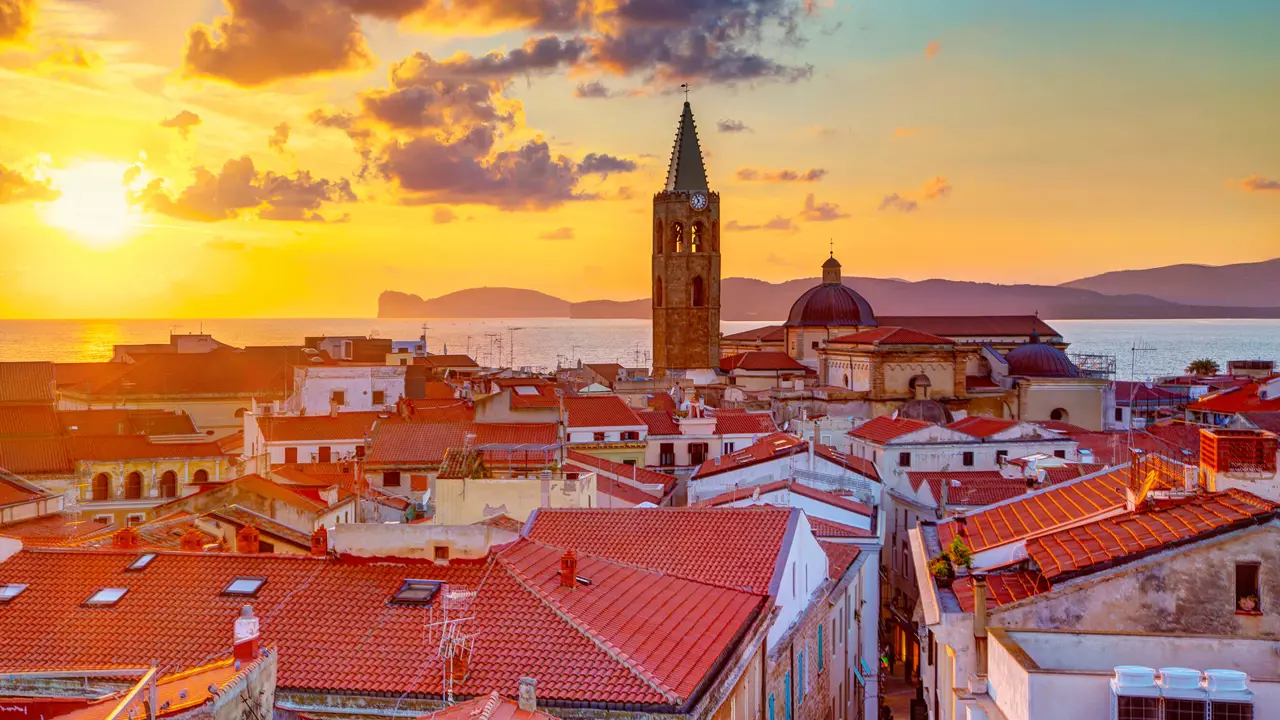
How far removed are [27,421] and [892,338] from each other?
52.7m

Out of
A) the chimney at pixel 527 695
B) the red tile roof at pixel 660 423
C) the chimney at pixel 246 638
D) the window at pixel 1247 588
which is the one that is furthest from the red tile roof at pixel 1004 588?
the red tile roof at pixel 660 423

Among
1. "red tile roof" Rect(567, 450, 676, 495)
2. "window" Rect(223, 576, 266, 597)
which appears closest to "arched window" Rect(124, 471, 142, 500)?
"red tile roof" Rect(567, 450, 676, 495)

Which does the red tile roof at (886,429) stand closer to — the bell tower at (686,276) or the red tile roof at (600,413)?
the red tile roof at (600,413)

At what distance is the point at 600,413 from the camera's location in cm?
4878

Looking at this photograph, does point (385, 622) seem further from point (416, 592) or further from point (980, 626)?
point (980, 626)

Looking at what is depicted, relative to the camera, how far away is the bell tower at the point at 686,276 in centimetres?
8856

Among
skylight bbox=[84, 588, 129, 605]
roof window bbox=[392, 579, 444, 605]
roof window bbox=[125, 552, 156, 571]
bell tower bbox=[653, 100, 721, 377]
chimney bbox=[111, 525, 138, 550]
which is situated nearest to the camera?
roof window bbox=[392, 579, 444, 605]

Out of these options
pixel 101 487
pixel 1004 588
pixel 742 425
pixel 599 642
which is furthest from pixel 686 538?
pixel 742 425

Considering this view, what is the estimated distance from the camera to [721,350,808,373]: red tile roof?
81.8 m

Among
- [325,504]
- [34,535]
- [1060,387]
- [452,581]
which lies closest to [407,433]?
[325,504]

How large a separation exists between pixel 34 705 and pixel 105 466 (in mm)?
32144

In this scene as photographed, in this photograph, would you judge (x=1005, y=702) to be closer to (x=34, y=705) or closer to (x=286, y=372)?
(x=34, y=705)

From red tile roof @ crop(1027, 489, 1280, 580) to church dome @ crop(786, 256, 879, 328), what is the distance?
2893 inches

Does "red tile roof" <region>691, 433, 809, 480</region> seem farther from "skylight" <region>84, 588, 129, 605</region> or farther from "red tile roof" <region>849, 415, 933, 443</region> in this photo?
"skylight" <region>84, 588, 129, 605</region>
